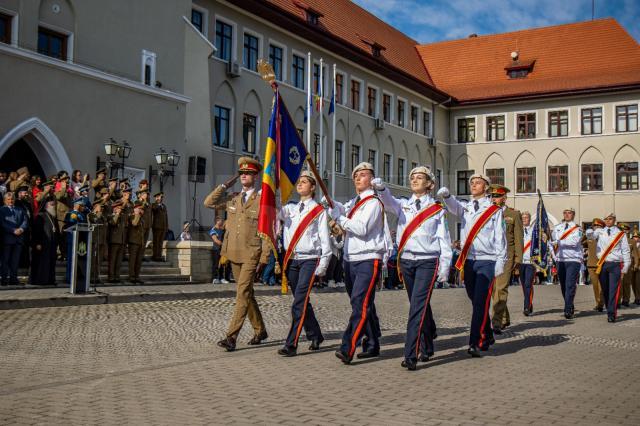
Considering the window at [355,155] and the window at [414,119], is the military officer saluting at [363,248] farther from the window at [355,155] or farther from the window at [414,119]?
the window at [414,119]

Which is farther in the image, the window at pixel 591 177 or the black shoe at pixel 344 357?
the window at pixel 591 177

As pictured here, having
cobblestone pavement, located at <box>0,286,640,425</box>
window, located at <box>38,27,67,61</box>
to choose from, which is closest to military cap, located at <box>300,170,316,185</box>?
cobblestone pavement, located at <box>0,286,640,425</box>

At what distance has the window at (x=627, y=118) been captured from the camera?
51.9 m

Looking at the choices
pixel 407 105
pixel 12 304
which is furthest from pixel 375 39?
pixel 12 304

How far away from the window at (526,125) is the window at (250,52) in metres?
25.3

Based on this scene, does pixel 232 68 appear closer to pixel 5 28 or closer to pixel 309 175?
pixel 5 28

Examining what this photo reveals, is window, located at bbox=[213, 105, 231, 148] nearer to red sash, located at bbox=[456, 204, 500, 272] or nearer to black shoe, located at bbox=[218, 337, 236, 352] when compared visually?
red sash, located at bbox=[456, 204, 500, 272]

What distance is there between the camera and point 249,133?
3544cm

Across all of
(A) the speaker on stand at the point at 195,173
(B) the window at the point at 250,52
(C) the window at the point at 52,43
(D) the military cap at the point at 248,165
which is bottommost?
(D) the military cap at the point at 248,165

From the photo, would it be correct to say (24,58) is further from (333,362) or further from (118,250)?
(333,362)

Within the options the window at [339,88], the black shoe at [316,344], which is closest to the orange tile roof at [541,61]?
the window at [339,88]

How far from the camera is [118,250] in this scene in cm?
1852

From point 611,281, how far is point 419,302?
8.47 meters

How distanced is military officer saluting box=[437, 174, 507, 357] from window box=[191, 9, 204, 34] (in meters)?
24.1
